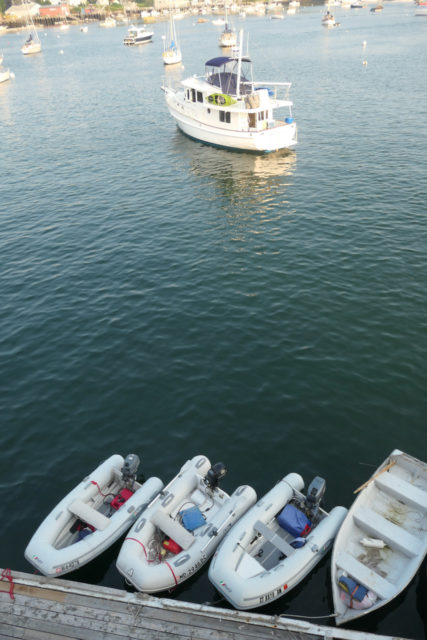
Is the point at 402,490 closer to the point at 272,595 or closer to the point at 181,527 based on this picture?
the point at 272,595

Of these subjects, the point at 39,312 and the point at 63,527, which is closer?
the point at 63,527

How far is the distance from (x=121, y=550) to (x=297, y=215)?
76.7ft

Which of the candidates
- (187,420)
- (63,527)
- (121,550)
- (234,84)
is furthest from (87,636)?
(234,84)

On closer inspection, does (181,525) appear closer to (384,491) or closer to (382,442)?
(384,491)

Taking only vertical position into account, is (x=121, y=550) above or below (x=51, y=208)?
below

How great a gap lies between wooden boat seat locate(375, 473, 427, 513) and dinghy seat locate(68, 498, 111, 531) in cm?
786

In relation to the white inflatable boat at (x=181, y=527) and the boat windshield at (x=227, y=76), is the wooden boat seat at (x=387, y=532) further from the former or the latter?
the boat windshield at (x=227, y=76)

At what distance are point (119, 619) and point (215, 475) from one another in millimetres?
4134

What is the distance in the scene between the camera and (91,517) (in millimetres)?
11734

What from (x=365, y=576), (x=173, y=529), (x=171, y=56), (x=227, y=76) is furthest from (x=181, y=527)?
(x=171, y=56)

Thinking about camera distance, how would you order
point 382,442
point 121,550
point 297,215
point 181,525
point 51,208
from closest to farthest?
point 121,550
point 181,525
point 382,442
point 297,215
point 51,208

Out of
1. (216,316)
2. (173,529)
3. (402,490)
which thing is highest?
(216,316)

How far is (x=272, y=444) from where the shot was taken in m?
14.1

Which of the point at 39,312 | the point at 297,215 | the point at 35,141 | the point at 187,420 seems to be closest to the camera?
the point at 187,420
